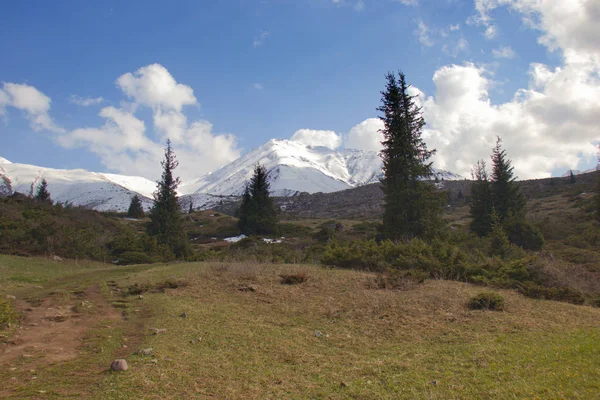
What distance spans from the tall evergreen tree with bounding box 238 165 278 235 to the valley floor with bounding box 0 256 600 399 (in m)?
31.4

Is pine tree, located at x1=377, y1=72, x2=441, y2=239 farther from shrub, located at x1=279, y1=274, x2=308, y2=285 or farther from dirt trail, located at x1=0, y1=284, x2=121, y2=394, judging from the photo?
dirt trail, located at x1=0, y1=284, x2=121, y2=394

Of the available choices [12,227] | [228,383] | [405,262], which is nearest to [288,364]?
A: [228,383]

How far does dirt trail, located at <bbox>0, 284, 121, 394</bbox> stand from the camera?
19.7 ft

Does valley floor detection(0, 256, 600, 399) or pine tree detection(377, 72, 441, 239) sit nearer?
valley floor detection(0, 256, 600, 399)

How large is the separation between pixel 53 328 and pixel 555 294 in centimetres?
1212

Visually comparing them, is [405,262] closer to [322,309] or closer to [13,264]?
[322,309]

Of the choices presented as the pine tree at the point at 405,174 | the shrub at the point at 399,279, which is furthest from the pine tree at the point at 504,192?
the shrub at the point at 399,279

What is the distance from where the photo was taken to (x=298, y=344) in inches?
274

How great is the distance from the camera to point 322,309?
9.30 meters

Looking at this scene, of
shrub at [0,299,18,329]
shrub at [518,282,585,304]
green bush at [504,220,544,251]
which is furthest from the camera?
green bush at [504,220,544,251]

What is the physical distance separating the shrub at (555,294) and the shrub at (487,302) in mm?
2148

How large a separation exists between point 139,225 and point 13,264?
35.6 m

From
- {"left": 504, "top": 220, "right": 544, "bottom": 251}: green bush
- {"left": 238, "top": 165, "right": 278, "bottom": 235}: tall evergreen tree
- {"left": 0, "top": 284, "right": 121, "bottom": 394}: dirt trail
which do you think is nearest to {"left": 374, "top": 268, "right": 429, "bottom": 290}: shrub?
{"left": 0, "top": 284, "right": 121, "bottom": 394}: dirt trail

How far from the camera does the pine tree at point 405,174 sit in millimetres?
21156
